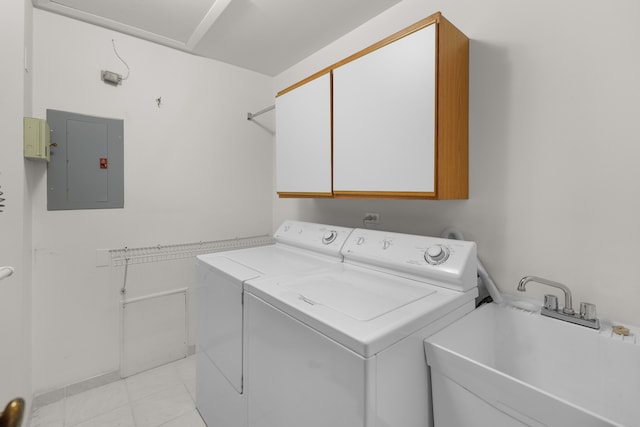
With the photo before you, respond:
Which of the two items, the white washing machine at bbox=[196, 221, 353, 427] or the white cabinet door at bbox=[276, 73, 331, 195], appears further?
the white cabinet door at bbox=[276, 73, 331, 195]

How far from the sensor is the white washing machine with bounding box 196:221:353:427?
146 cm

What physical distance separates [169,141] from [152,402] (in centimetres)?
192

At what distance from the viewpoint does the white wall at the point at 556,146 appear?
1.13 meters

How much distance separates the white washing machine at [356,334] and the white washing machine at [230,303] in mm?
121

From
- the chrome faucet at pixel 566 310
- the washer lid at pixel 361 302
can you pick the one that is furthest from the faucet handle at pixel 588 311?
the washer lid at pixel 361 302

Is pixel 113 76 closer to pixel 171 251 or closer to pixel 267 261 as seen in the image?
pixel 171 251

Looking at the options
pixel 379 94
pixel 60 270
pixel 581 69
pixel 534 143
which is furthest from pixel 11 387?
pixel 581 69

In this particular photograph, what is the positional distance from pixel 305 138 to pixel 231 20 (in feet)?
3.25

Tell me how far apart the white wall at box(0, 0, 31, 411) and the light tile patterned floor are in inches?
14.7

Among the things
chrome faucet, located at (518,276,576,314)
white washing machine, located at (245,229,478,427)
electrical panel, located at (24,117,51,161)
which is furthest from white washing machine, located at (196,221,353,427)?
electrical panel, located at (24,117,51,161)

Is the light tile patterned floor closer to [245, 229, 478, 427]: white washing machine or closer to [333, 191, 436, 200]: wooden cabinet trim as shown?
[245, 229, 478, 427]: white washing machine

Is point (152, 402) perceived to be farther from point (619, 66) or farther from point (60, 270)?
point (619, 66)

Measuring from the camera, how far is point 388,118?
1.48m

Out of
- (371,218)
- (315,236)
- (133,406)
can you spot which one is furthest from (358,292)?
(133,406)
